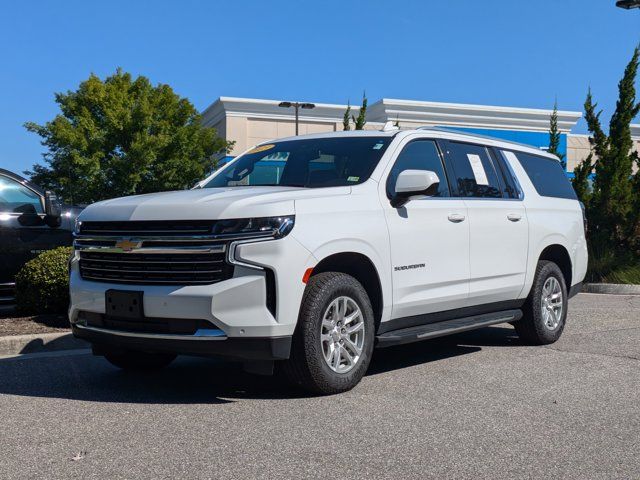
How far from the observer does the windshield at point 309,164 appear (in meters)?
5.90

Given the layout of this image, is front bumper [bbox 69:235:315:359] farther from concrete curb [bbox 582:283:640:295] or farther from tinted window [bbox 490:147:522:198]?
concrete curb [bbox 582:283:640:295]

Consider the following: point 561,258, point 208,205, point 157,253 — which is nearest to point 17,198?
point 157,253

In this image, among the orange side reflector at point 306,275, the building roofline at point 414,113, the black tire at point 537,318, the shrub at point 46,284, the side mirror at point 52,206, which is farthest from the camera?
the building roofline at point 414,113

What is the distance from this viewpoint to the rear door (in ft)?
21.5

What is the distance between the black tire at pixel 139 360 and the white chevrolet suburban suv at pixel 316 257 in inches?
0.7

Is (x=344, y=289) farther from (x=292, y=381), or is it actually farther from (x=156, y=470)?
(x=156, y=470)

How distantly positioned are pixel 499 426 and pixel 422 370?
172 cm

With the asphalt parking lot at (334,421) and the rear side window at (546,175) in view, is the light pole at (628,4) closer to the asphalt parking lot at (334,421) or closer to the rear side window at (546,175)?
the rear side window at (546,175)

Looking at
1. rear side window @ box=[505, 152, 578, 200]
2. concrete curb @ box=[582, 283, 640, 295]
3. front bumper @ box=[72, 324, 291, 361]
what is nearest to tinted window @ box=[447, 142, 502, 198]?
rear side window @ box=[505, 152, 578, 200]

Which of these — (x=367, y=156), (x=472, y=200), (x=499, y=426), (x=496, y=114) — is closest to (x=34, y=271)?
(x=367, y=156)

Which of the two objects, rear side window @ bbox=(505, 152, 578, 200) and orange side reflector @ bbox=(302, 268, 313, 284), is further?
rear side window @ bbox=(505, 152, 578, 200)

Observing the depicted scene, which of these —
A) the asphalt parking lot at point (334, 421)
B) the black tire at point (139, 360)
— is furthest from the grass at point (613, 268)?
the black tire at point (139, 360)

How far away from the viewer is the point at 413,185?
18.4ft

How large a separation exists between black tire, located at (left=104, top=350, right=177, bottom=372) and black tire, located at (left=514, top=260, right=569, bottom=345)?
3.47m
